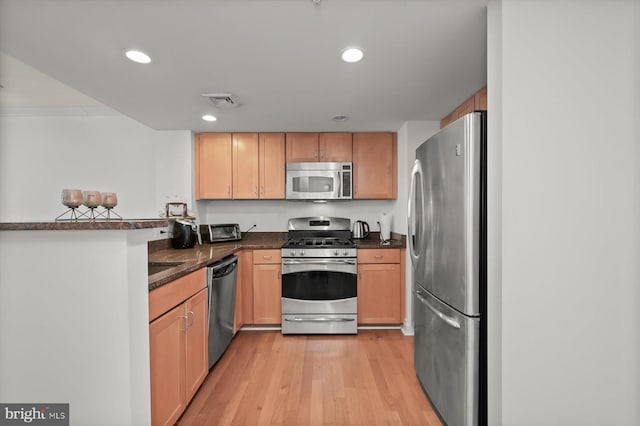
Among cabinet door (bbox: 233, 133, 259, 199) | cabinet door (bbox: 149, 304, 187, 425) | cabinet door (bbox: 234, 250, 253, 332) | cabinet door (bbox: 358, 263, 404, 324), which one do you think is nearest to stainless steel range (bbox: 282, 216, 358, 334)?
cabinet door (bbox: 358, 263, 404, 324)

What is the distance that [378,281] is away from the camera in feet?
10.6

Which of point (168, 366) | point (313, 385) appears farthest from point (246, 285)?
point (168, 366)

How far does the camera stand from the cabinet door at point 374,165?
348 centimetres

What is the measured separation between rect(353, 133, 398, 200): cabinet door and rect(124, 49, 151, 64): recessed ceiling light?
224 centimetres

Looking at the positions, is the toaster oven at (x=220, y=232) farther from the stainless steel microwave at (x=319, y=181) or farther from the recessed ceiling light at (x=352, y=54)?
the recessed ceiling light at (x=352, y=54)

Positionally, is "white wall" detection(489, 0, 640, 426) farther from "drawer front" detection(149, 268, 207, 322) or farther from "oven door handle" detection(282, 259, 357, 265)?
"oven door handle" detection(282, 259, 357, 265)

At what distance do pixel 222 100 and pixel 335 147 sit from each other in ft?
4.77

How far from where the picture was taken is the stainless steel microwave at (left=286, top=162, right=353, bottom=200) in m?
3.44

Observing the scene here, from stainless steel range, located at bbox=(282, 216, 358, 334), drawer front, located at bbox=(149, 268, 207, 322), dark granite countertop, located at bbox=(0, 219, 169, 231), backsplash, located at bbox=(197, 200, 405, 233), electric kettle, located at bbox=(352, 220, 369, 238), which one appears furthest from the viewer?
backsplash, located at bbox=(197, 200, 405, 233)

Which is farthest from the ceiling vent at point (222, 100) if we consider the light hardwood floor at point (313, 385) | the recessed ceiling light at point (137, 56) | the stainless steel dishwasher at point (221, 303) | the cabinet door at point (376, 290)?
the light hardwood floor at point (313, 385)

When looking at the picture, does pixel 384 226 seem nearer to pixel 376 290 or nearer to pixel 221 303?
pixel 376 290

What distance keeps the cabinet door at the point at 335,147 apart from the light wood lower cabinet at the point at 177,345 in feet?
6.46

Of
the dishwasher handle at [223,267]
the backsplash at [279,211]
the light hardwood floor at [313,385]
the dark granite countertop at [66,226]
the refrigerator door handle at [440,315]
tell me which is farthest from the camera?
the backsplash at [279,211]

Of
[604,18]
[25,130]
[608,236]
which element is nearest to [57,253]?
[608,236]
